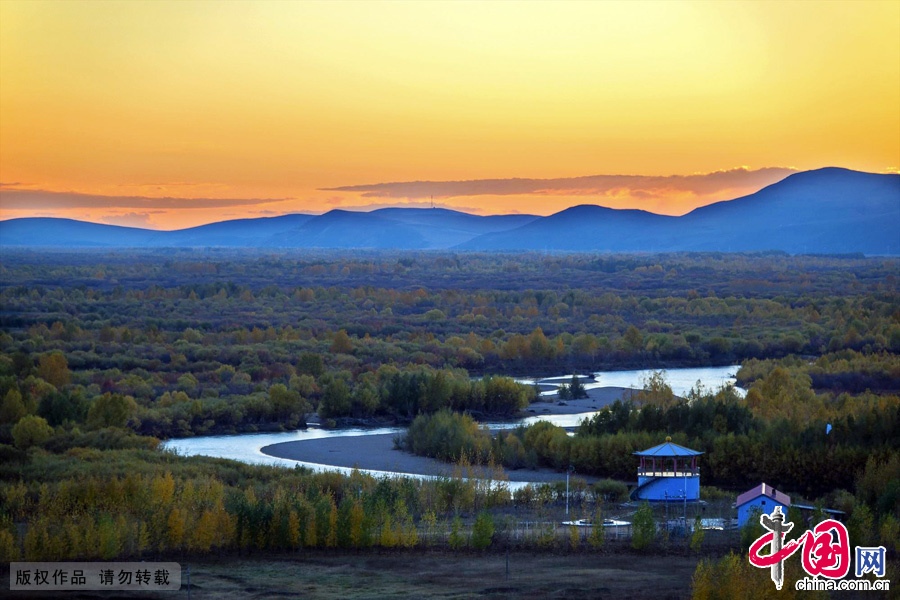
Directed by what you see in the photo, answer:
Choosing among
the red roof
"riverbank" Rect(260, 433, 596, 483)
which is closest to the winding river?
"riverbank" Rect(260, 433, 596, 483)

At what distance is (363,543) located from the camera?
28672 millimetres

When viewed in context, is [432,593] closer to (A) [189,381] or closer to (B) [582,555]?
(B) [582,555]

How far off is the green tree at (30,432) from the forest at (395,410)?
7 centimetres

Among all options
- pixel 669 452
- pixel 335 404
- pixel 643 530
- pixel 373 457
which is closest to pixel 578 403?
pixel 335 404

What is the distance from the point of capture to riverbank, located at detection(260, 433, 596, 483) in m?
43.1

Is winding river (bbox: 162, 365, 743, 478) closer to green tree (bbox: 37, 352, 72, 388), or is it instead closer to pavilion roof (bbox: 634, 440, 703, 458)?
pavilion roof (bbox: 634, 440, 703, 458)

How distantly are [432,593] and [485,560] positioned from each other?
3531mm

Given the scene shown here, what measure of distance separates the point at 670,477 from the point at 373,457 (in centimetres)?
1626

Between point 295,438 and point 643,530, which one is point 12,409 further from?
point 643,530

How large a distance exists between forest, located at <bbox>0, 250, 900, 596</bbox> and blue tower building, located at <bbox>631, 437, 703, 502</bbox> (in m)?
2.97

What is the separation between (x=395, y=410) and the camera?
60.0 m

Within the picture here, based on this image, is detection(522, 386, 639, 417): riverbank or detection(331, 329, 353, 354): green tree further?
detection(331, 329, 353, 354): green tree

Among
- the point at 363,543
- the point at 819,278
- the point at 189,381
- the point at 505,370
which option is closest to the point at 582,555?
the point at 363,543

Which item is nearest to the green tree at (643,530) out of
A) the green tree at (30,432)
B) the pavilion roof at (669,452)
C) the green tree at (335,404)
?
the pavilion roof at (669,452)
